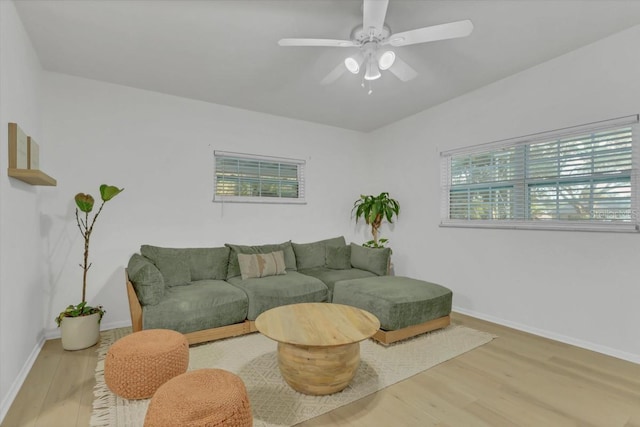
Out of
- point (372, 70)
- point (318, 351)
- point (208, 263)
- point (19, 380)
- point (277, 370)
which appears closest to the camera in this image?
point (318, 351)

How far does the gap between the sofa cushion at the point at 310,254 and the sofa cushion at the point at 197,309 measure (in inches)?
48.6

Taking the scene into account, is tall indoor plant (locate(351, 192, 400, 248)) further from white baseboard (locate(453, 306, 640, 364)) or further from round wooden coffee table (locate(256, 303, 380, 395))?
round wooden coffee table (locate(256, 303, 380, 395))

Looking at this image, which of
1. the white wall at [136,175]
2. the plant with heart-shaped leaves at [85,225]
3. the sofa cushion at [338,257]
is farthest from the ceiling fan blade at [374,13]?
the sofa cushion at [338,257]

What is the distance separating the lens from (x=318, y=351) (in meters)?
2.03

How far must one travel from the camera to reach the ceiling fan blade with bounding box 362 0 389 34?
1819 millimetres

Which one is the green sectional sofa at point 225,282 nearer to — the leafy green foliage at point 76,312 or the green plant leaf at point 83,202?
the leafy green foliage at point 76,312

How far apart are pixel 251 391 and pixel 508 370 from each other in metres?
2.00

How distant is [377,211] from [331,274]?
52.0 inches

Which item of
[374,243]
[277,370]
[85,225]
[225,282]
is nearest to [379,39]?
[277,370]

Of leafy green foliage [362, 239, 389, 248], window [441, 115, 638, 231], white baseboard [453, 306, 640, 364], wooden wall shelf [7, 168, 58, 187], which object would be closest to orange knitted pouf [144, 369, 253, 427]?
wooden wall shelf [7, 168, 58, 187]

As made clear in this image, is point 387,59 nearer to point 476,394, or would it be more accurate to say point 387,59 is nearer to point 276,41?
point 276,41

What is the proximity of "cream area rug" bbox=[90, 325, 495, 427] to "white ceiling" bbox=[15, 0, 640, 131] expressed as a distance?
2.72 m

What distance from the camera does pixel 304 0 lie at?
2176 mm

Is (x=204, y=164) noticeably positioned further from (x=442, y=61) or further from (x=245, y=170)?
(x=442, y=61)
